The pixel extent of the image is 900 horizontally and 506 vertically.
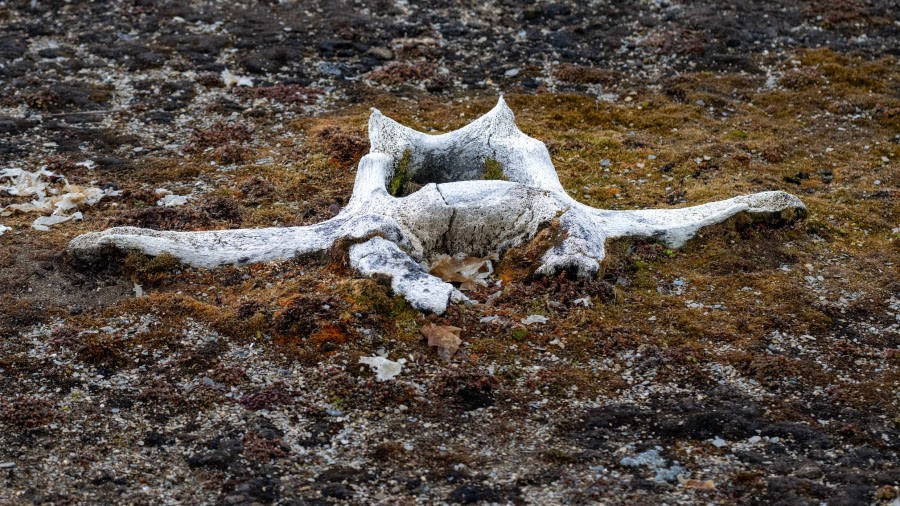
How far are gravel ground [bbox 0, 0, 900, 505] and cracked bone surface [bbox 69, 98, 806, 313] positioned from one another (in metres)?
0.27

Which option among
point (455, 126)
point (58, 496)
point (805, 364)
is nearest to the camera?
point (58, 496)

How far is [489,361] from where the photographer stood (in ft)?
34.2

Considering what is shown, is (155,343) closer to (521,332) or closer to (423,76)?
(521,332)

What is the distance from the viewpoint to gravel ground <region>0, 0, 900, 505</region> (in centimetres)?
880

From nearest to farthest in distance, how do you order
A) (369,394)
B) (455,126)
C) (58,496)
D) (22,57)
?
(58,496)
(369,394)
(455,126)
(22,57)

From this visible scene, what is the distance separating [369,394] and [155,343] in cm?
263

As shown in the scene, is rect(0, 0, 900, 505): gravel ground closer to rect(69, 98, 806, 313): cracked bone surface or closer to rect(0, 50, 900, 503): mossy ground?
rect(0, 50, 900, 503): mossy ground

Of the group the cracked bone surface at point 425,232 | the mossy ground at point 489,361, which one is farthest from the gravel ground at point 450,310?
the cracked bone surface at point 425,232

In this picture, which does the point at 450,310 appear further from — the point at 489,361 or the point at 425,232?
the point at 425,232

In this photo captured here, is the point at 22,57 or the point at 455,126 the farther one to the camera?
the point at 22,57

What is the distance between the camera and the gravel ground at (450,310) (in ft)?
28.9

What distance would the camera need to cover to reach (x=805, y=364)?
10477 millimetres

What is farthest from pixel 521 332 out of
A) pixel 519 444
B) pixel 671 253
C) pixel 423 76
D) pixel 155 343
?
pixel 423 76

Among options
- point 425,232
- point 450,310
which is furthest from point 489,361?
point 425,232
